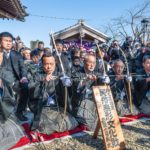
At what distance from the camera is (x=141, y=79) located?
24.6 feet

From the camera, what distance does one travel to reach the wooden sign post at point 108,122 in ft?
16.2

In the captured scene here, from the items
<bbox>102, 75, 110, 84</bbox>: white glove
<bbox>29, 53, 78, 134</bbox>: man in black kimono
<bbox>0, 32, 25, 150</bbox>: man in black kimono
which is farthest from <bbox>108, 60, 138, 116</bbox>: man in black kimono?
<bbox>0, 32, 25, 150</bbox>: man in black kimono

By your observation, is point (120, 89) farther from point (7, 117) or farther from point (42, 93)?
point (7, 117)

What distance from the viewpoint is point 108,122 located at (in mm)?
5102

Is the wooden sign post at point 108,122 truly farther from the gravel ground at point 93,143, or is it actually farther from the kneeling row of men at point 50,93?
the kneeling row of men at point 50,93

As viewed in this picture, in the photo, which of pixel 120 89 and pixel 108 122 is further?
pixel 120 89

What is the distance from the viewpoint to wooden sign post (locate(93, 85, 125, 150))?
4930 mm

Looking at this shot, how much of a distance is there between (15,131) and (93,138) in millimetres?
1405

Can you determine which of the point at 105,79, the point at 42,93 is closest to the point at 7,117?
the point at 42,93

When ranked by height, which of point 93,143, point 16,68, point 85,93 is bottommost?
point 93,143

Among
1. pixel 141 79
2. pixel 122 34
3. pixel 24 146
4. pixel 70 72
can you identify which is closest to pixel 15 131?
pixel 24 146

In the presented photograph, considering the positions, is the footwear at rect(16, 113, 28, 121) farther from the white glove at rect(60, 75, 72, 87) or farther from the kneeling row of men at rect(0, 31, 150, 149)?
the white glove at rect(60, 75, 72, 87)

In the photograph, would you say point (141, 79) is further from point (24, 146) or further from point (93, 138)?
point (24, 146)

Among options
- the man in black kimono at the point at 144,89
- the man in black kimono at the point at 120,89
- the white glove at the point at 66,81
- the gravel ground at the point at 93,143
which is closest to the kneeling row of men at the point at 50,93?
the white glove at the point at 66,81
